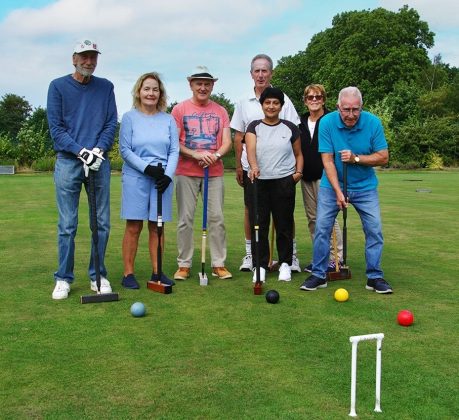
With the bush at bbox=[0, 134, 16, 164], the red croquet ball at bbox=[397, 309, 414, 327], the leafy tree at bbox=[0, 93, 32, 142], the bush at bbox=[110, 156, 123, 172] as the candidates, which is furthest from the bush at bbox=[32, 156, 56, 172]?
the red croquet ball at bbox=[397, 309, 414, 327]

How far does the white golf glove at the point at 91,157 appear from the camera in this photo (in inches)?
226

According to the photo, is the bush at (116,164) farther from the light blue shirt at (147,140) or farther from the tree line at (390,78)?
the light blue shirt at (147,140)

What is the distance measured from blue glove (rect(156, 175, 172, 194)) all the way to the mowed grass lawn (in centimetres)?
100

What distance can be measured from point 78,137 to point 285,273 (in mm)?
2545

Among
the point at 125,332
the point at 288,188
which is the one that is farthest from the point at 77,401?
the point at 288,188

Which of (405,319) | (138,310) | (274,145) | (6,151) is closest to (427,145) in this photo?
(6,151)

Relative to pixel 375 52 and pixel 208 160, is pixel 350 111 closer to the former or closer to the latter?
pixel 208 160

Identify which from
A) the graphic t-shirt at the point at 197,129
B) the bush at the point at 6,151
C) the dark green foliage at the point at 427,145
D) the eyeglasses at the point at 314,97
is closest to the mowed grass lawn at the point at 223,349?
the graphic t-shirt at the point at 197,129

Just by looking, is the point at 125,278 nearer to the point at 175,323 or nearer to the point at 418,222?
the point at 175,323

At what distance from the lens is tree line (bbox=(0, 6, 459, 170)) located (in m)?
47.3

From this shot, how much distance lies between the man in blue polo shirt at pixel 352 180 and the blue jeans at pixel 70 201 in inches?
82.8

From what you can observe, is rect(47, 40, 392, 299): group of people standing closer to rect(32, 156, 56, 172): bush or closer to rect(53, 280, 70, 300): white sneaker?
rect(53, 280, 70, 300): white sneaker

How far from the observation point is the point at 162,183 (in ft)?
20.4

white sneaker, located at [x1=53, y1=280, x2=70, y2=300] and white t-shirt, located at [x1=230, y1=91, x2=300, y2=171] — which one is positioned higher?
white t-shirt, located at [x1=230, y1=91, x2=300, y2=171]
